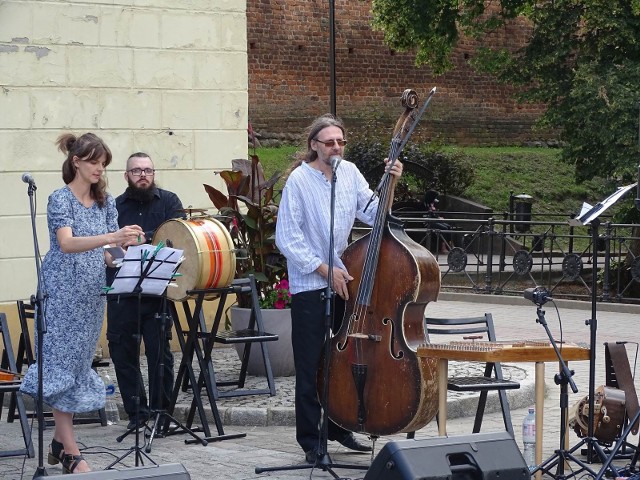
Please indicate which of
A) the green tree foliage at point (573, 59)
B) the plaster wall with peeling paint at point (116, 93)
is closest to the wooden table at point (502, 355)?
the plaster wall with peeling paint at point (116, 93)

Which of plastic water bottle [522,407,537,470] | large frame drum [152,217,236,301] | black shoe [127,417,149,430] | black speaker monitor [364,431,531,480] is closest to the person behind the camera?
black speaker monitor [364,431,531,480]

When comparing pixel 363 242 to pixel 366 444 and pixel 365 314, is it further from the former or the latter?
pixel 366 444

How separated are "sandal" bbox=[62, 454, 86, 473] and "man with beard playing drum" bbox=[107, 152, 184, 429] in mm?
1092

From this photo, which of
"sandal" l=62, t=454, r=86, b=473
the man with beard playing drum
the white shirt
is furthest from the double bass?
the man with beard playing drum

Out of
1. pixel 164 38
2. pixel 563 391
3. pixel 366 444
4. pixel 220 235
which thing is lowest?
pixel 366 444

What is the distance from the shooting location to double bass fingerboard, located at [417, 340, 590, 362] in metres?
6.47

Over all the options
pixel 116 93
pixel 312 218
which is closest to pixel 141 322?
pixel 312 218

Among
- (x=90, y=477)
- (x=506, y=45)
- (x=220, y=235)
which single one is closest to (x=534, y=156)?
(x=506, y=45)

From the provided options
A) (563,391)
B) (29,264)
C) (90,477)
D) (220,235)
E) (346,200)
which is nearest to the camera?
(90,477)

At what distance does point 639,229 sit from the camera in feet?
63.4

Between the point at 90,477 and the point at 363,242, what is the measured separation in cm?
342

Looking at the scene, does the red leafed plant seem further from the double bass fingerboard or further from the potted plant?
the double bass fingerboard

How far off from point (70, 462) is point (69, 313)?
2.80ft

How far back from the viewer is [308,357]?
7500 mm
